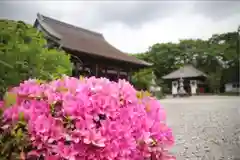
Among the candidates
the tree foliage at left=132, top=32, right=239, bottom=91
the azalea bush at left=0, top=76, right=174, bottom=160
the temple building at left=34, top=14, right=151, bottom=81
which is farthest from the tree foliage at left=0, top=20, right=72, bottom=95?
the tree foliage at left=132, top=32, right=239, bottom=91

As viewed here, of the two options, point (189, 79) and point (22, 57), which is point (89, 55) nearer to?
point (22, 57)

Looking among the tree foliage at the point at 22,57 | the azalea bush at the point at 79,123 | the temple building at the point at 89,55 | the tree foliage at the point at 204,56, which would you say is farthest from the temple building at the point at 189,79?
the azalea bush at the point at 79,123

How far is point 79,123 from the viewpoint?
5.12ft

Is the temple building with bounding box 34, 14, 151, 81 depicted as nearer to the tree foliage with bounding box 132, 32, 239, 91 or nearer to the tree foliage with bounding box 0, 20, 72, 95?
the tree foliage with bounding box 0, 20, 72, 95

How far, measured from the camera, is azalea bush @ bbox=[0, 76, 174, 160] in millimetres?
1511

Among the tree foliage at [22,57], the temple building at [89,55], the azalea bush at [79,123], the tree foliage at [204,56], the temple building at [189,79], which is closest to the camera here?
the azalea bush at [79,123]

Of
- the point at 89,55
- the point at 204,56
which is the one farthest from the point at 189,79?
the point at 89,55

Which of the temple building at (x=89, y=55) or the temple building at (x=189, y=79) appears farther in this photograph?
the temple building at (x=189, y=79)

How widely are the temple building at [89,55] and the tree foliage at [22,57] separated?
9834 mm

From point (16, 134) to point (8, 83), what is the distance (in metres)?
1.17

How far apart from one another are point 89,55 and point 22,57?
38.6 ft

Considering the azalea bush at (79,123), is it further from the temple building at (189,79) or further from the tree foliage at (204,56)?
the temple building at (189,79)

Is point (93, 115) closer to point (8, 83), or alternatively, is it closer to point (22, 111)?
point (22, 111)

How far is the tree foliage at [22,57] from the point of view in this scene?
8.34 feet
